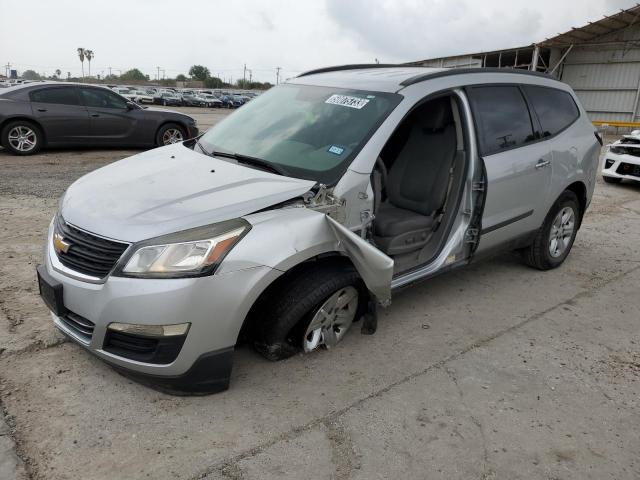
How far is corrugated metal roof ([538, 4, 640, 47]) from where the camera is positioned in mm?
22763

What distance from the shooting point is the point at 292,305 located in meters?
2.76

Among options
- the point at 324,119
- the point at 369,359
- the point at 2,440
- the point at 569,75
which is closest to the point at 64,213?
the point at 2,440

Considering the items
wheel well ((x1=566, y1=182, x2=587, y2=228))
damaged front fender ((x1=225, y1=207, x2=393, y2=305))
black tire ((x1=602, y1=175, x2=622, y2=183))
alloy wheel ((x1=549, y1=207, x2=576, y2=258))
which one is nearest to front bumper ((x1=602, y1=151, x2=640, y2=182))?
black tire ((x1=602, y1=175, x2=622, y2=183))

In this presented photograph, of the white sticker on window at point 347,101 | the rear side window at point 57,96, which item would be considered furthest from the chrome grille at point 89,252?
the rear side window at point 57,96

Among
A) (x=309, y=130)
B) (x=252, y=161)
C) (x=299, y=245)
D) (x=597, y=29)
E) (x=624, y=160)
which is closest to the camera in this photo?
(x=299, y=245)

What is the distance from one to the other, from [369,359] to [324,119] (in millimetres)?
1576

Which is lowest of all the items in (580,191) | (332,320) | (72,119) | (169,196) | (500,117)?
(332,320)

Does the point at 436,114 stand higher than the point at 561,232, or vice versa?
the point at 436,114

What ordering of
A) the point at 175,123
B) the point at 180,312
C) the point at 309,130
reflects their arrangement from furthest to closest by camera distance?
the point at 175,123 < the point at 309,130 < the point at 180,312

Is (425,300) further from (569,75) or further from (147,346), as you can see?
(569,75)

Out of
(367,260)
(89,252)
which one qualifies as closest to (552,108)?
(367,260)

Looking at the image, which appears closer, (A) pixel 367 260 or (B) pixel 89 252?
(B) pixel 89 252

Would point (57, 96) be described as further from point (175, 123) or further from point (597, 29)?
point (597, 29)

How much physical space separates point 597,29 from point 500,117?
83.3 ft
